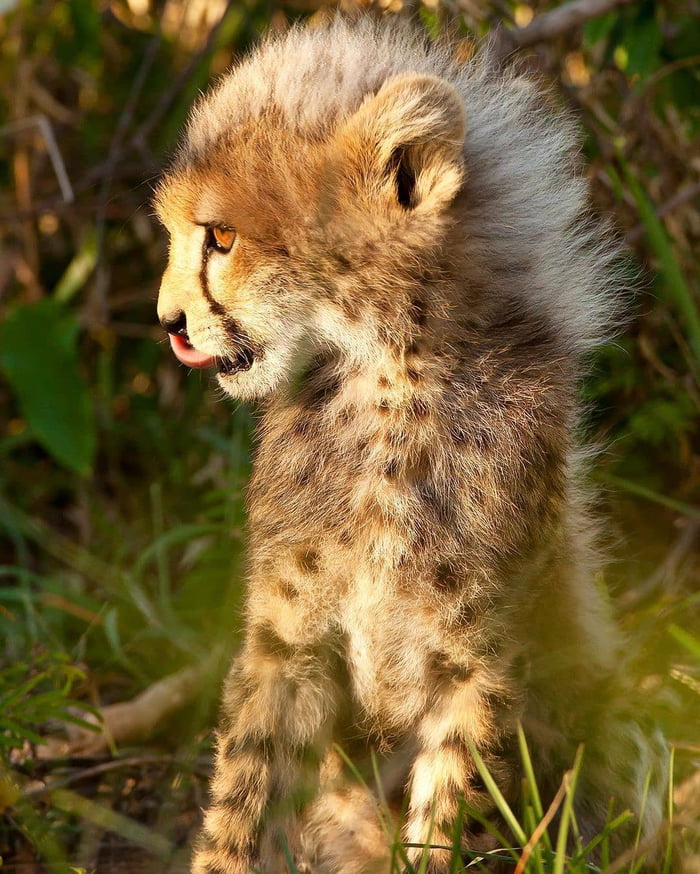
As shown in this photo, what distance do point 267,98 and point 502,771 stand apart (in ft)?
4.56

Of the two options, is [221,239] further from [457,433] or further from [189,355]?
[457,433]

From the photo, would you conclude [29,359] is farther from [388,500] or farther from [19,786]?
[388,500]

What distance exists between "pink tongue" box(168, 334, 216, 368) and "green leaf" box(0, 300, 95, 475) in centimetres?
164

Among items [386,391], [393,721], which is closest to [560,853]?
[393,721]

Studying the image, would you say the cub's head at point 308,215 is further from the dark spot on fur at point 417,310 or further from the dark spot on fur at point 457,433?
the dark spot on fur at point 457,433

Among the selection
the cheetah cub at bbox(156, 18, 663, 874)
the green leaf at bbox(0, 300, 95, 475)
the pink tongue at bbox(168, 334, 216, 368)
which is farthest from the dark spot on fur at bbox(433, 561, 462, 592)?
the green leaf at bbox(0, 300, 95, 475)

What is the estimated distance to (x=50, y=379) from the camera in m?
3.96

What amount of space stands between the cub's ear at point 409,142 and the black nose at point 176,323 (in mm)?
440

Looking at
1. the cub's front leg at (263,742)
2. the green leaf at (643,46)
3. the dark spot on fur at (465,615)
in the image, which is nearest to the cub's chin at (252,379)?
the cub's front leg at (263,742)

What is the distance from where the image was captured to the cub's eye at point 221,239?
A: 2.21 meters

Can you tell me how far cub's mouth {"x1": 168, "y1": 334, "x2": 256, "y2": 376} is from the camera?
2268 millimetres

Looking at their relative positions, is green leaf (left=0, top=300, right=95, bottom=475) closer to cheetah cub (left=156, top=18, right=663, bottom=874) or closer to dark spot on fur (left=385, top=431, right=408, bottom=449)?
cheetah cub (left=156, top=18, right=663, bottom=874)

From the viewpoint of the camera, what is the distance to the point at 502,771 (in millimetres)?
Result: 2156

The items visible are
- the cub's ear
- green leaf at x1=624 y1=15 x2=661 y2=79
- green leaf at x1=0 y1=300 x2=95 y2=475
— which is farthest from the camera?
green leaf at x1=0 y1=300 x2=95 y2=475
